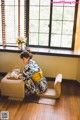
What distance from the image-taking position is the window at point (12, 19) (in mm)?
3512

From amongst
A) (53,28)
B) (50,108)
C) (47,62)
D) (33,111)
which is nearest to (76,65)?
(47,62)

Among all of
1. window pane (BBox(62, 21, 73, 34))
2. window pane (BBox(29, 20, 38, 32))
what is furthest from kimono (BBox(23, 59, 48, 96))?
window pane (BBox(62, 21, 73, 34))

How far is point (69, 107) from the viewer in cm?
270

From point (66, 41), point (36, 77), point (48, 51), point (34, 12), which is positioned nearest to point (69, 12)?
point (66, 41)

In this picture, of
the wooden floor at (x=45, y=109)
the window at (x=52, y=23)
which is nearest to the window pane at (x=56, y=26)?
the window at (x=52, y=23)

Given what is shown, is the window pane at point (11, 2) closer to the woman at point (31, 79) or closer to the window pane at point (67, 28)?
the window pane at point (67, 28)

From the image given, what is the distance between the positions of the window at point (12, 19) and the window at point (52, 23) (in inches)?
7.9

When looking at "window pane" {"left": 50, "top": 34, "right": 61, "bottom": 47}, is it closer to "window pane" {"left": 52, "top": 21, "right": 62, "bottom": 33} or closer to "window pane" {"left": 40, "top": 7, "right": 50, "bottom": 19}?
"window pane" {"left": 52, "top": 21, "right": 62, "bottom": 33}

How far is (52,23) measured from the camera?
11.6 ft

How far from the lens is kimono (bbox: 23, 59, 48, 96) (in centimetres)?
295

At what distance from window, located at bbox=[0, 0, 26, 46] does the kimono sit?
3.27 ft

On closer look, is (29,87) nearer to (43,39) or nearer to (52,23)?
(43,39)

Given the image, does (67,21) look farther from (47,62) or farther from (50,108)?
(50,108)

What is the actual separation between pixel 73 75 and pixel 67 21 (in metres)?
1.19
